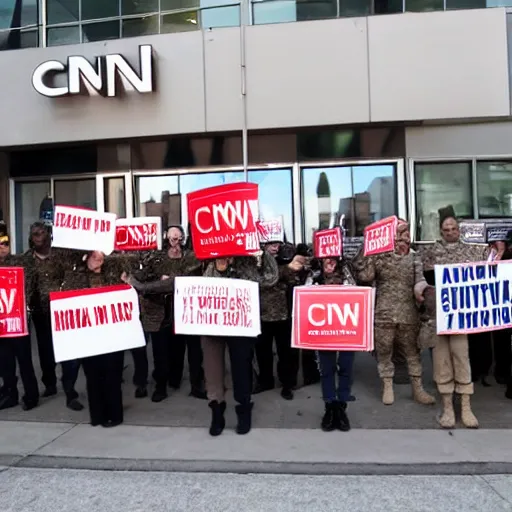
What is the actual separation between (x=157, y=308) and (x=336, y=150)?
5.69 metres

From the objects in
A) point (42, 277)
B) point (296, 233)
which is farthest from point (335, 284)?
point (296, 233)

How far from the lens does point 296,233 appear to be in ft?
34.6

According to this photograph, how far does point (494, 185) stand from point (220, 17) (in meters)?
6.18

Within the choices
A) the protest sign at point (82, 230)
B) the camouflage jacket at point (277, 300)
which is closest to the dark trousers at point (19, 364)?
the protest sign at point (82, 230)

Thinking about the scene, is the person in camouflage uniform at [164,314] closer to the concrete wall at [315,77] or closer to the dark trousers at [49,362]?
the dark trousers at [49,362]

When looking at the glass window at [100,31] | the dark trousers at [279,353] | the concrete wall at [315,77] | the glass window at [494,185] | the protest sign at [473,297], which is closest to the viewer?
the protest sign at [473,297]

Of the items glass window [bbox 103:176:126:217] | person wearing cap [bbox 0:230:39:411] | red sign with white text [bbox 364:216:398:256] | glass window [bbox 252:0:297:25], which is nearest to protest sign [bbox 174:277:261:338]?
red sign with white text [bbox 364:216:398:256]

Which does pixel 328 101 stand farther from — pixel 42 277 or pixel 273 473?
pixel 273 473

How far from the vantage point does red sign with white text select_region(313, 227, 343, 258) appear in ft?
18.5

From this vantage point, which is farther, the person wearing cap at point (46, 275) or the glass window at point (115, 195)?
the glass window at point (115, 195)

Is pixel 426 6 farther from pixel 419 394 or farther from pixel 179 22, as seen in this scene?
pixel 419 394

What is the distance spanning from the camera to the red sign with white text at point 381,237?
5297 millimetres

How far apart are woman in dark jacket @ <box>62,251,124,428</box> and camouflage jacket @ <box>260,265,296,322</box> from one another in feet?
5.40

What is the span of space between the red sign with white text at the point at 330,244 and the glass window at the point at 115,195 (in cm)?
628
